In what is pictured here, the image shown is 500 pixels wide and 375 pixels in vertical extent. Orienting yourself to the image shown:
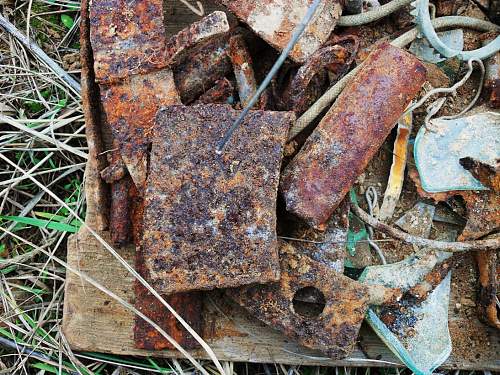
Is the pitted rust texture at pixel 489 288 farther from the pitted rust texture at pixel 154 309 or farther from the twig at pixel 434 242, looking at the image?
the pitted rust texture at pixel 154 309

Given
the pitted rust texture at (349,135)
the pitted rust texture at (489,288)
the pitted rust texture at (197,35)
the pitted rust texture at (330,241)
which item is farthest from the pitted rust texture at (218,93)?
the pitted rust texture at (489,288)

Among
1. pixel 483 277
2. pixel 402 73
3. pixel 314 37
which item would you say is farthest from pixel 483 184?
pixel 314 37

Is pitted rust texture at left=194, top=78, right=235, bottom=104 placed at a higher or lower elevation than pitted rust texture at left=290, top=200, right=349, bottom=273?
higher

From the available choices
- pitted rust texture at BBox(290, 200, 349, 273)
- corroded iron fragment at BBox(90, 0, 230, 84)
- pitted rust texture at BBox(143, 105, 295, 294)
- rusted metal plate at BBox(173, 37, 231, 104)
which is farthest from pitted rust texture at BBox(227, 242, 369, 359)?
corroded iron fragment at BBox(90, 0, 230, 84)

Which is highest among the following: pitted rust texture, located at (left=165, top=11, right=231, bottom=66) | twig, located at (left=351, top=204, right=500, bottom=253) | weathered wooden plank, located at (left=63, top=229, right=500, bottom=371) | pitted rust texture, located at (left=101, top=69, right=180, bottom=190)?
pitted rust texture, located at (left=165, top=11, right=231, bottom=66)

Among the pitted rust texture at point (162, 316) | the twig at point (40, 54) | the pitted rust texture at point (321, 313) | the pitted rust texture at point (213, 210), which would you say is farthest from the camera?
the twig at point (40, 54)

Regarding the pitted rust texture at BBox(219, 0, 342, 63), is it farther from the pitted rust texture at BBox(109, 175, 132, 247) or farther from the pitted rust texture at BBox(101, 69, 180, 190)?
the pitted rust texture at BBox(109, 175, 132, 247)

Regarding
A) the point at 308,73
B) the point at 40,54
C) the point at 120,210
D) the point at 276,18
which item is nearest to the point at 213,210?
the point at 120,210

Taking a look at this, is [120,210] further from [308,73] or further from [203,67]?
[308,73]
